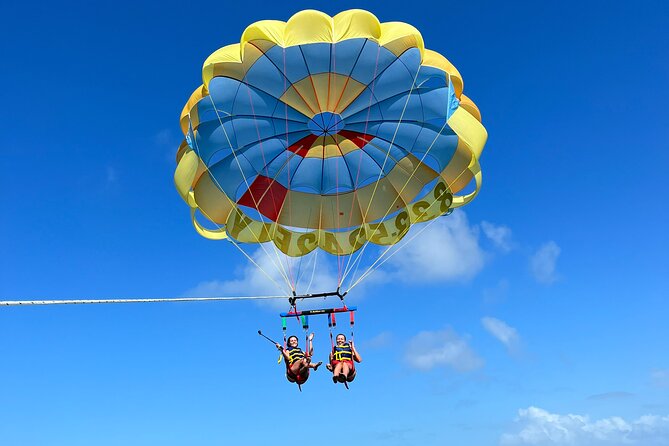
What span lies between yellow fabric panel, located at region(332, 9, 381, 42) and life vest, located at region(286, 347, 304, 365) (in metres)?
5.69

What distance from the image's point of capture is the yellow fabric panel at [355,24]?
11510 mm

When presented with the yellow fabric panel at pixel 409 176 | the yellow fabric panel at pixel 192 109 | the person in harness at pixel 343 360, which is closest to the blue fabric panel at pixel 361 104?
the yellow fabric panel at pixel 409 176

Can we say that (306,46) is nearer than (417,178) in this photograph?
Yes

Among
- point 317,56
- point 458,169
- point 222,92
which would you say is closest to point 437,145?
point 458,169

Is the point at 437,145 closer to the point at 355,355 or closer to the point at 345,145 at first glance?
the point at 345,145

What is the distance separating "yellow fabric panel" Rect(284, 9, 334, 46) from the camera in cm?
1151

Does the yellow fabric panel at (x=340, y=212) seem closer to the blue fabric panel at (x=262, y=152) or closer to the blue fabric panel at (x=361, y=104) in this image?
the blue fabric panel at (x=262, y=152)

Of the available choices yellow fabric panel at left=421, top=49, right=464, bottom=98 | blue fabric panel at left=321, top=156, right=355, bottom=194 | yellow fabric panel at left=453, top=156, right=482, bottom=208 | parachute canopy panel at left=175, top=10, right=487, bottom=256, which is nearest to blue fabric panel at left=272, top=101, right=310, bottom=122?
parachute canopy panel at left=175, top=10, right=487, bottom=256

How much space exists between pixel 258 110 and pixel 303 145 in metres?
1.60

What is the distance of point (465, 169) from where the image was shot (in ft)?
44.9

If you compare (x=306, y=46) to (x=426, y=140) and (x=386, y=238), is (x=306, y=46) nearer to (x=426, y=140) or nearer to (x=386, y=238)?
(x=426, y=140)

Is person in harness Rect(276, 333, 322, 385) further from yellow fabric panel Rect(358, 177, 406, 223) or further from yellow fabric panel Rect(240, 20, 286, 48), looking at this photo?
yellow fabric panel Rect(240, 20, 286, 48)

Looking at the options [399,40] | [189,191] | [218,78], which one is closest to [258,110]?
[218,78]

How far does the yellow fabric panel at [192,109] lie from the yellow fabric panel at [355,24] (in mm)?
2822
